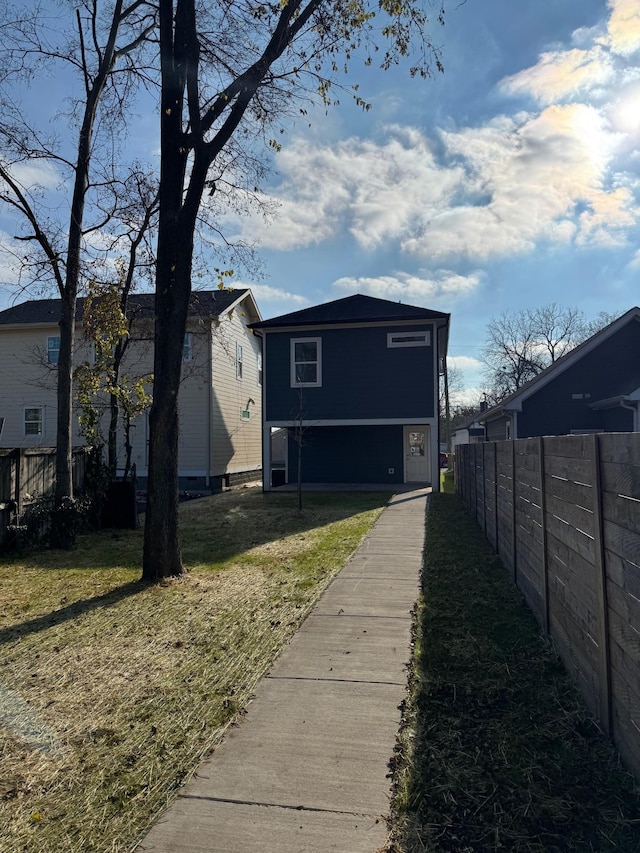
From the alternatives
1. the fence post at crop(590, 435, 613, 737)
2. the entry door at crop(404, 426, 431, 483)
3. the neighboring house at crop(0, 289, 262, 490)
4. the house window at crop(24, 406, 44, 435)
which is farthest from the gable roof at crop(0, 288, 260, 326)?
the fence post at crop(590, 435, 613, 737)

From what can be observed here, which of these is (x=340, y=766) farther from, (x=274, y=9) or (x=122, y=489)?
(x=122, y=489)

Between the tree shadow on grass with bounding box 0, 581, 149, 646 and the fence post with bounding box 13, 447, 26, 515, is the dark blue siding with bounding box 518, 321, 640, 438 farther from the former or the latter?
the fence post with bounding box 13, 447, 26, 515

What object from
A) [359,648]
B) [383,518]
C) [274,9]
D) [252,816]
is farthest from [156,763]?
[383,518]

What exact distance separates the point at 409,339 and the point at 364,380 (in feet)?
5.99

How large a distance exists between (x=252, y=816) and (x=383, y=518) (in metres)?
8.65

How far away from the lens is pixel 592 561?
9.55 feet

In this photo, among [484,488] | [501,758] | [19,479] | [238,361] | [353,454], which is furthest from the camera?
[238,361]

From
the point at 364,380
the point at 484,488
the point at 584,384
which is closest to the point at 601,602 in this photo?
the point at 484,488

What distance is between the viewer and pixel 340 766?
8.57 ft

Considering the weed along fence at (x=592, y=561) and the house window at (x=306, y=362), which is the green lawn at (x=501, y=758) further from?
the house window at (x=306, y=362)

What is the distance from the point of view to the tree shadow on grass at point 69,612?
466 cm

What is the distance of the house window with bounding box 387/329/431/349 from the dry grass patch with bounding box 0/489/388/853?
934cm

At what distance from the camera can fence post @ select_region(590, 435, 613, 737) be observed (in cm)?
269

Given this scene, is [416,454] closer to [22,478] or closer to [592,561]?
[22,478]
